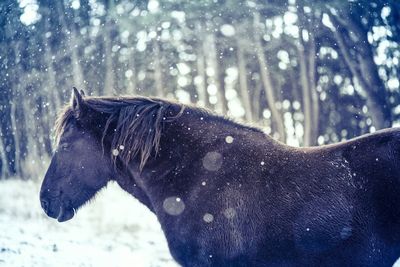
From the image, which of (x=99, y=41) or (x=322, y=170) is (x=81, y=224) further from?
(x=322, y=170)

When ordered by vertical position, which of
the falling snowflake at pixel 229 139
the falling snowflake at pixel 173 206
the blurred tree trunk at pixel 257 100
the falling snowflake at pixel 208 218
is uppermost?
the falling snowflake at pixel 229 139

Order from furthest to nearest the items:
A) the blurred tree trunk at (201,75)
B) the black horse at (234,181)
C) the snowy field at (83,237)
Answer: the blurred tree trunk at (201,75) → the snowy field at (83,237) → the black horse at (234,181)

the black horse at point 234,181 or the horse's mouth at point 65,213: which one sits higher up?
the black horse at point 234,181

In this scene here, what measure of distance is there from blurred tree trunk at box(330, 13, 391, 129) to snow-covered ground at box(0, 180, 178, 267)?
25.4 ft

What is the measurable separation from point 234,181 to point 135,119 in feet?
3.58

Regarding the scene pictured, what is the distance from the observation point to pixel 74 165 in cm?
375

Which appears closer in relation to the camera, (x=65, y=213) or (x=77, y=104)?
(x=77, y=104)

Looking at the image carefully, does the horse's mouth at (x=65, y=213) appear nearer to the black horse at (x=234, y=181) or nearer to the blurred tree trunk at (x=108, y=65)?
the black horse at (x=234, y=181)

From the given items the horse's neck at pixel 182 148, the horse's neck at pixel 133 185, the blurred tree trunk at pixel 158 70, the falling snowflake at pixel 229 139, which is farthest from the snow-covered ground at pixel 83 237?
the blurred tree trunk at pixel 158 70

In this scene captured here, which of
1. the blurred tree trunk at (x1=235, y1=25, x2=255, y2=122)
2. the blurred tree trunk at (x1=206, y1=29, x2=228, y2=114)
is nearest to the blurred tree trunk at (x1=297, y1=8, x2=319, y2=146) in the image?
the blurred tree trunk at (x1=235, y1=25, x2=255, y2=122)

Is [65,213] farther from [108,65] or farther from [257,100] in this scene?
[257,100]

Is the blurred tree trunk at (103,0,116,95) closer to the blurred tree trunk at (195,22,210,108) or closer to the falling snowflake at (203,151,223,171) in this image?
the blurred tree trunk at (195,22,210,108)

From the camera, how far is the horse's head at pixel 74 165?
3729 millimetres

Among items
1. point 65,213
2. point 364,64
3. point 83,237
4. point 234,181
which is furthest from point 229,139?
point 364,64
